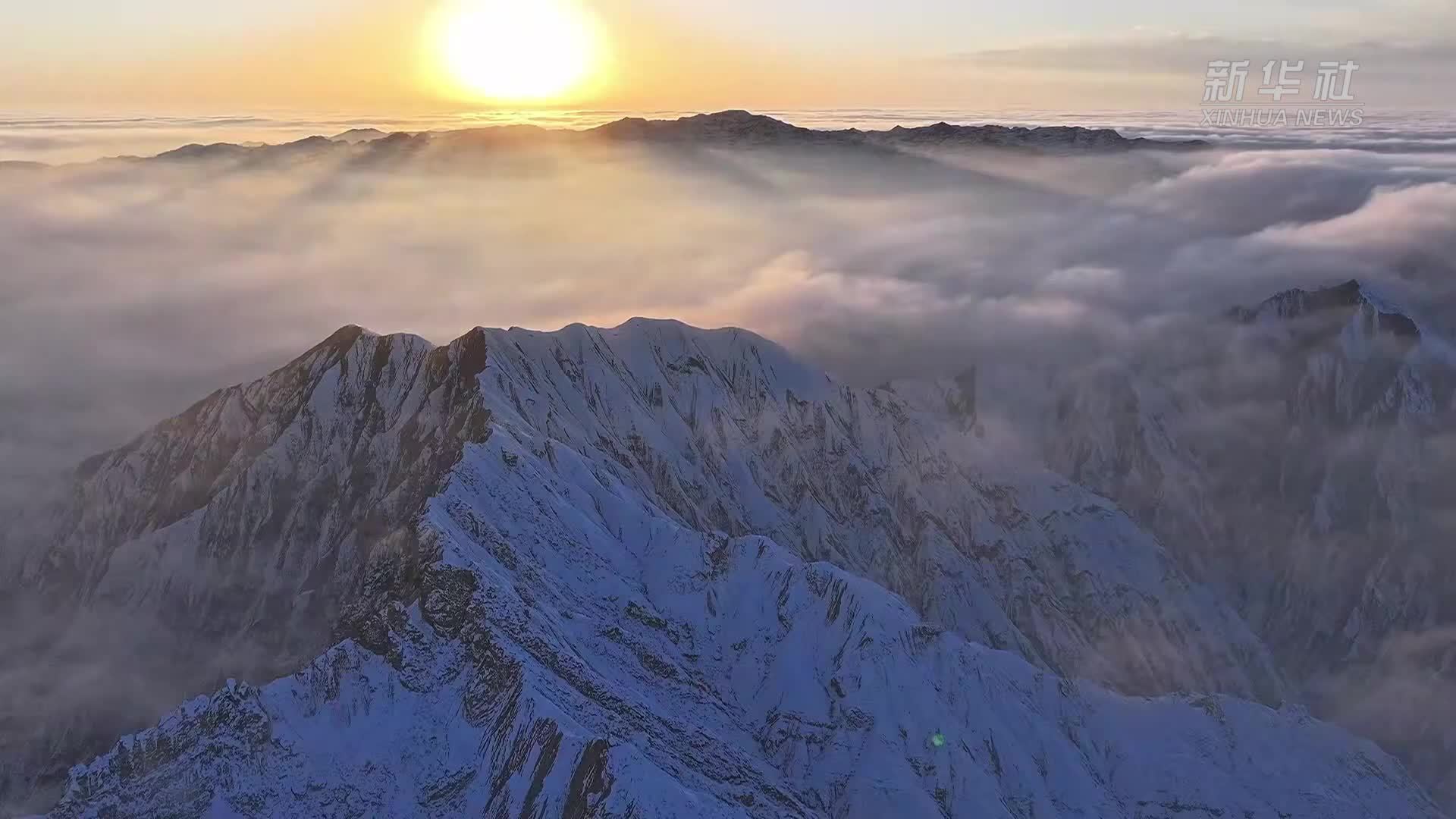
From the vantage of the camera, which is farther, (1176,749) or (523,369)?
(523,369)

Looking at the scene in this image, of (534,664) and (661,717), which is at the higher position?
(534,664)

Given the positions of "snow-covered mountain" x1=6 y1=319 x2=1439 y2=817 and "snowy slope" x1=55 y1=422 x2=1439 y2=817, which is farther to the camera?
"snow-covered mountain" x1=6 y1=319 x2=1439 y2=817

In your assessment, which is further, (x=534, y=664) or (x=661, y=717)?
(x=661, y=717)

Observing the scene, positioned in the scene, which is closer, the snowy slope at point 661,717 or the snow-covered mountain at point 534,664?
→ the snowy slope at point 661,717

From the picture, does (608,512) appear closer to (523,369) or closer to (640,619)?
(640,619)

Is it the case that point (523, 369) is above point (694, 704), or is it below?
above

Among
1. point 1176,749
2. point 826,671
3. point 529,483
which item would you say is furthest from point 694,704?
point 1176,749

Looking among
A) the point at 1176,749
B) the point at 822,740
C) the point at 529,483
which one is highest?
the point at 529,483

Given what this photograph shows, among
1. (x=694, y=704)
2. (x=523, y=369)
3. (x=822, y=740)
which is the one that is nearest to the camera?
(x=694, y=704)
